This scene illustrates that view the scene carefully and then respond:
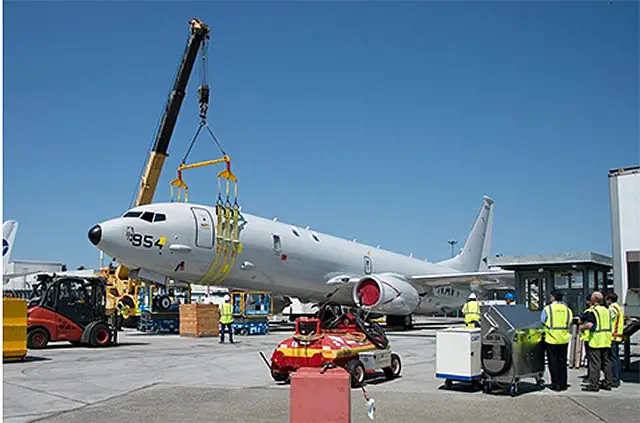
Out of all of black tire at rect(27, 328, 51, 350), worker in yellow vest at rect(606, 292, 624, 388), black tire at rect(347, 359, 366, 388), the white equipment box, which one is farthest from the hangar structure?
black tire at rect(27, 328, 51, 350)

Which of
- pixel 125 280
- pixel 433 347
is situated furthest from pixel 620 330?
pixel 125 280

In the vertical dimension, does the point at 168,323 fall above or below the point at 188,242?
below

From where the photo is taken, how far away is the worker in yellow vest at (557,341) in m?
10.7

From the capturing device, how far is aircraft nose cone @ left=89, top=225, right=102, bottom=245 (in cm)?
2058

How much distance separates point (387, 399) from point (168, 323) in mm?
17581

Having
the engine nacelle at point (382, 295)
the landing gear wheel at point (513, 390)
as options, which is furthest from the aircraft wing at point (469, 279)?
the landing gear wheel at point (513, 390)

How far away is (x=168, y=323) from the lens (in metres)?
25.9

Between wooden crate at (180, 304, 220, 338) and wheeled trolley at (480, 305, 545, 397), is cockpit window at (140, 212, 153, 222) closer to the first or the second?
wooden crate at (180, 304, 220, 338)

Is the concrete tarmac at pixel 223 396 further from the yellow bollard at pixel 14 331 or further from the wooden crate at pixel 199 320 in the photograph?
the wooden crate at pixel 199 320

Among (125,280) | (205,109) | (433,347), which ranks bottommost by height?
(433,347)

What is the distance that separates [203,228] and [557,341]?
554 inches

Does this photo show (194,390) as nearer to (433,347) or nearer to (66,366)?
(66,366)

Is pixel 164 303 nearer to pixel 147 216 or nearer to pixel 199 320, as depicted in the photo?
pixel 199 320

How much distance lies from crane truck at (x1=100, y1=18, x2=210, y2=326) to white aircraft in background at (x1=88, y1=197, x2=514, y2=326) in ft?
17.6
